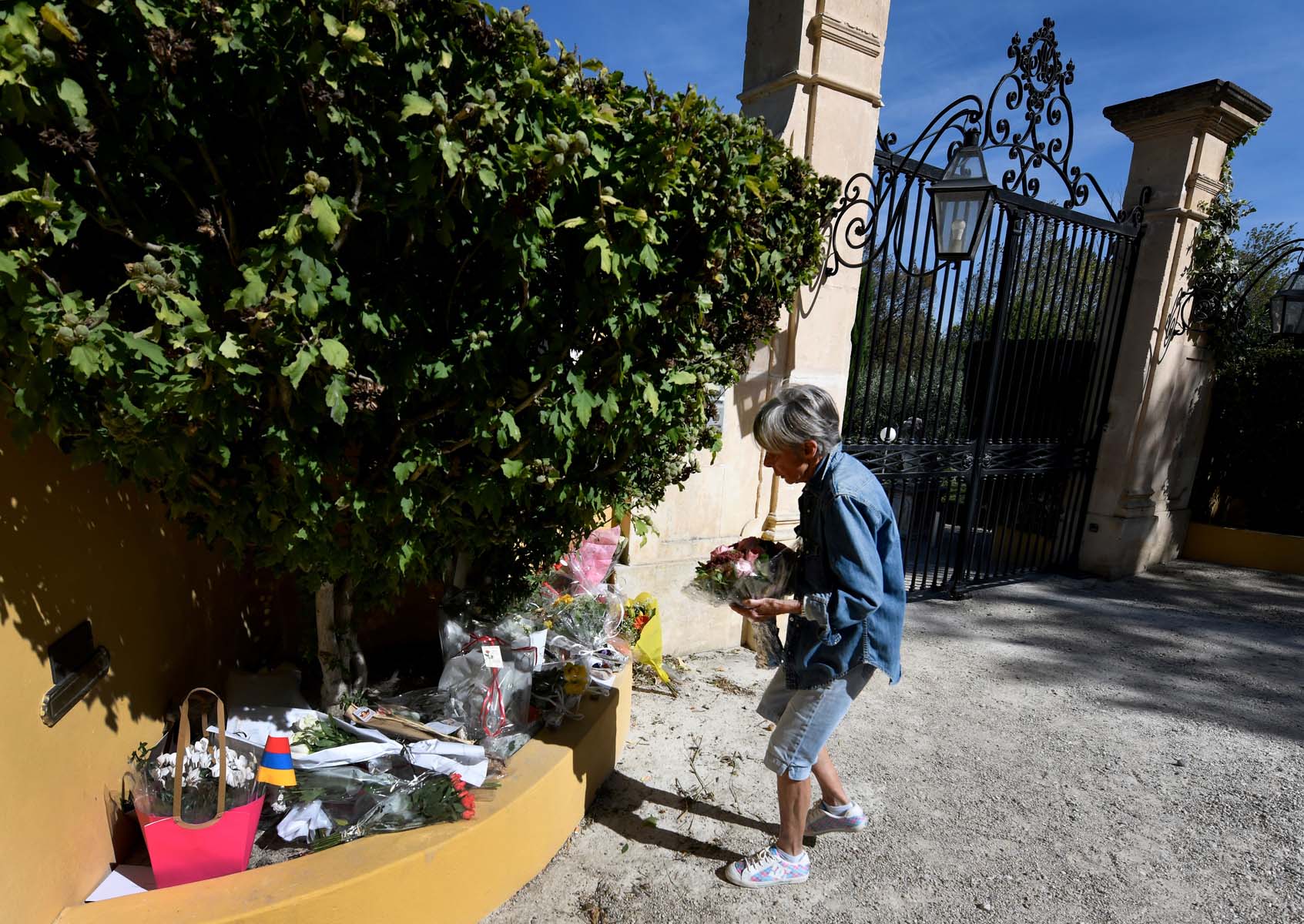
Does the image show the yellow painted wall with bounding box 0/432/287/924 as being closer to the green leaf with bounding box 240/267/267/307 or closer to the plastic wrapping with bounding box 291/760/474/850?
the plastic wrapping with bounding box 291/760/474/850

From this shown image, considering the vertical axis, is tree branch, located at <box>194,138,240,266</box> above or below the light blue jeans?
above

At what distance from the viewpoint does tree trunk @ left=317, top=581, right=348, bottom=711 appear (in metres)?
2.49

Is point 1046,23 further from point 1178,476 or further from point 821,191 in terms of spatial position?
point 1178,476

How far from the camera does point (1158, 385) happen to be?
277 inches

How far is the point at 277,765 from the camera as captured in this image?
82.4 inches

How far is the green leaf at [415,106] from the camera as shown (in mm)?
1455

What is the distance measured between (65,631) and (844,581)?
2116 millimetres

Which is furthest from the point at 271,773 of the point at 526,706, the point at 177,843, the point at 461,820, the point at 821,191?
the point at 821,191

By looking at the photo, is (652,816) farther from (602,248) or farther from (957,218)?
(957,218)

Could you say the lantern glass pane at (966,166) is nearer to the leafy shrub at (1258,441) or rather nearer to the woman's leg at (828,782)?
the woman's leg at (828,782)

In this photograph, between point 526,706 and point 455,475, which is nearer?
point 455,475

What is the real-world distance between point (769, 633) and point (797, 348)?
2200 millimetres

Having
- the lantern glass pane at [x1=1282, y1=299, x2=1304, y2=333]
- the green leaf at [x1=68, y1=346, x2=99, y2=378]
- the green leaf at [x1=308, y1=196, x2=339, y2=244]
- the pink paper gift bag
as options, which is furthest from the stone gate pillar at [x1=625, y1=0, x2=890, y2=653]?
the lantern glass pane at [x1=1282, y1=299, x2=1304, y2=333]

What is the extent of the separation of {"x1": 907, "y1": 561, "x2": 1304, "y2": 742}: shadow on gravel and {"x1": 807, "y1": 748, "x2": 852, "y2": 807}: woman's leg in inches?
92.0
